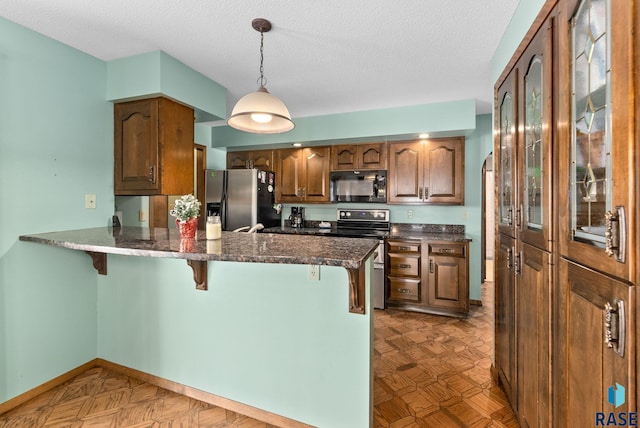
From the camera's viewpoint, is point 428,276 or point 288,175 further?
point 288,175

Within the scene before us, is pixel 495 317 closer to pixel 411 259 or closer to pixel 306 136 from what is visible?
pixel 411 259

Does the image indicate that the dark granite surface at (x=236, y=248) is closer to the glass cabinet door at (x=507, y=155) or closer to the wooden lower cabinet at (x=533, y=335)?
the wooden lower cabinet at (x=533, y=335)

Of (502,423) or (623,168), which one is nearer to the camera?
(623,168)

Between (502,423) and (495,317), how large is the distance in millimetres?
664

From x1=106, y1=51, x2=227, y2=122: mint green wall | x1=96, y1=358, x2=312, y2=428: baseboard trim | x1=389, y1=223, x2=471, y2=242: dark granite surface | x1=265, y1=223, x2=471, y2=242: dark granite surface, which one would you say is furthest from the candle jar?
x1=389, y1=223, x2=471, y2=242: dark granite surface

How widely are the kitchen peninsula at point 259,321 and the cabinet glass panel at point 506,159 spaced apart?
933mm

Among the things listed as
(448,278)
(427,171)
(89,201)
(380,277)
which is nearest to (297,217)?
(380,277)

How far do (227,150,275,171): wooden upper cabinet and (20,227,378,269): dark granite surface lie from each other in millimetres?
2566

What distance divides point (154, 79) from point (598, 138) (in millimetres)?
2621

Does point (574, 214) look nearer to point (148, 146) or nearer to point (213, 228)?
point (213, 228)

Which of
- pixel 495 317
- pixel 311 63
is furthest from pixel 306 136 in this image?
pixel 495 317

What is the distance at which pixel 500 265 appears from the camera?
6.89ft

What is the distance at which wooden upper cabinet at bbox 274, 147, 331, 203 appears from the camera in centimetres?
414

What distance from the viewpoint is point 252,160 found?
449cm
